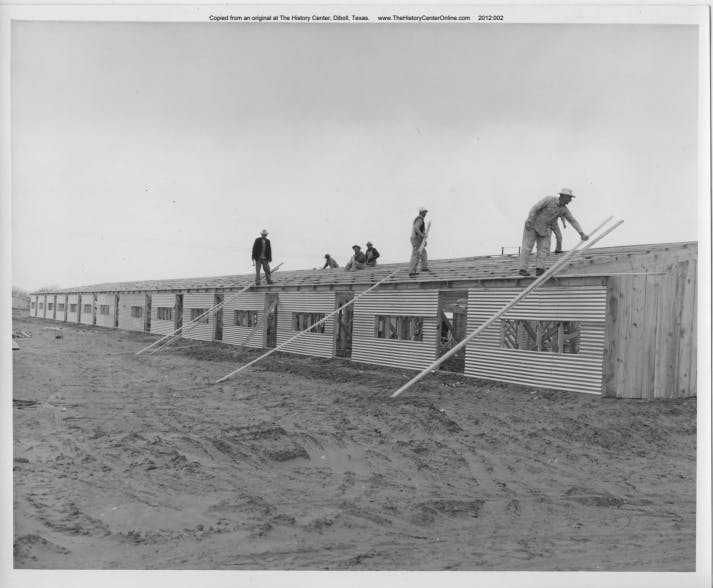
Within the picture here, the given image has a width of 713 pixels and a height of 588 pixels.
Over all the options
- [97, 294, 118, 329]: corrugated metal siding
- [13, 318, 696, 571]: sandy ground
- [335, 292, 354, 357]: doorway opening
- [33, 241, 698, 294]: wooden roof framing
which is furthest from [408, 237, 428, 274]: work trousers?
[97, 294, 118, 329]: corrugated metal siding

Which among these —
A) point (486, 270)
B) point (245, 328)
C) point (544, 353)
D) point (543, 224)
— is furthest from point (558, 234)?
point (245, 328)

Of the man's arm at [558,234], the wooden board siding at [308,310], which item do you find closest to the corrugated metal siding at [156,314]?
the wooden board siding at [308,310]

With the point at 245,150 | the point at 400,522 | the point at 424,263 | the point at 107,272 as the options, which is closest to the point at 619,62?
the point at 245,150

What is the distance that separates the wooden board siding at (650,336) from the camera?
363 inches

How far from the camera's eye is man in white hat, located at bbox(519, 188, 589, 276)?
30.7 feet

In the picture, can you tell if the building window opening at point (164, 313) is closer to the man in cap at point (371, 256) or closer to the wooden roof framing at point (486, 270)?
the wooden roof framing at point (486, 270)

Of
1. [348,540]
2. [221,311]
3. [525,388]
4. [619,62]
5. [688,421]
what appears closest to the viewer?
[348,540]

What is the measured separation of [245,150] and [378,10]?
2.82 metres

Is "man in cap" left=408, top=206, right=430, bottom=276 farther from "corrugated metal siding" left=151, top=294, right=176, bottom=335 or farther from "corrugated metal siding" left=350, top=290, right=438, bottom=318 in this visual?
"corrugated metal siding" left=151, top=294, right=176, bottom=335

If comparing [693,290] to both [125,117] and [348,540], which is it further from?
[125,117]

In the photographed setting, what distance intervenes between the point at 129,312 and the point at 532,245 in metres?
24.3

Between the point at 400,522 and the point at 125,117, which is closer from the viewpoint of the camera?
the point at 400,522

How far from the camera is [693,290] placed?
9055 mm

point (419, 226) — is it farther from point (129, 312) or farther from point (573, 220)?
point (129, 312)
